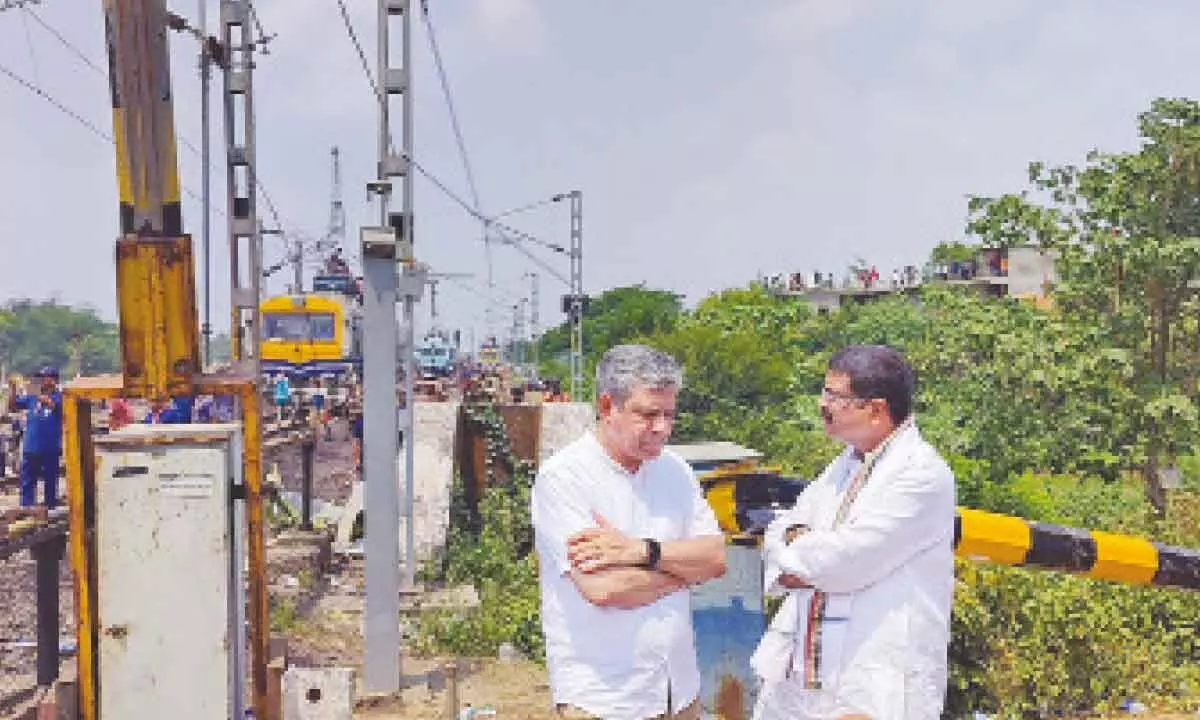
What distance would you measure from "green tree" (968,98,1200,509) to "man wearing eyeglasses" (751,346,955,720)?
1173 centimetres

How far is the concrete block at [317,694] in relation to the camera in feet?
13.4

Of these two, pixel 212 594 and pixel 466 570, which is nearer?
pixel 212 594

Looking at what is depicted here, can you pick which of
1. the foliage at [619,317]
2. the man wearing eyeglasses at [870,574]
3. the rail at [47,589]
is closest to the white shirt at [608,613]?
the man wearing eyeglasses at [870,574]

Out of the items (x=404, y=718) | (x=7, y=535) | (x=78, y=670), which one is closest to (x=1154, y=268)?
(x=404, y=718)

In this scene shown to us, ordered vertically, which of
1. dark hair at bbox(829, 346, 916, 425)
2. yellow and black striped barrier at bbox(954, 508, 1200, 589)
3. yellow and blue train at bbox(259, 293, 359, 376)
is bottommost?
yellow and black striped barrier at bbox(954, 508, 1200, 589)

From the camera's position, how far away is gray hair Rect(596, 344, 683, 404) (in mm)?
3055

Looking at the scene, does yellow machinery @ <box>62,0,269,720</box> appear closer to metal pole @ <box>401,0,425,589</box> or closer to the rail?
the rail

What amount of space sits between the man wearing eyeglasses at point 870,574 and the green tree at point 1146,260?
1173 cm

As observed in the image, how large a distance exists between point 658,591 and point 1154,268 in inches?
486

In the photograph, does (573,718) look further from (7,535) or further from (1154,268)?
(1154,268)

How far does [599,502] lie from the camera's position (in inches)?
122

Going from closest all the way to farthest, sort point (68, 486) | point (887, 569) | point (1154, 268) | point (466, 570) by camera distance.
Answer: point (887, 569)
point (68, 486)
point (466, 570)
point (1154, 268)

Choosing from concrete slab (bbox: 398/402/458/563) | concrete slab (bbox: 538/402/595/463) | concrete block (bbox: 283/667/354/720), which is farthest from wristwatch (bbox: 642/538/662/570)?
concrete slab (bbox: 538/402/595/463)

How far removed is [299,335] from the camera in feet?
102
